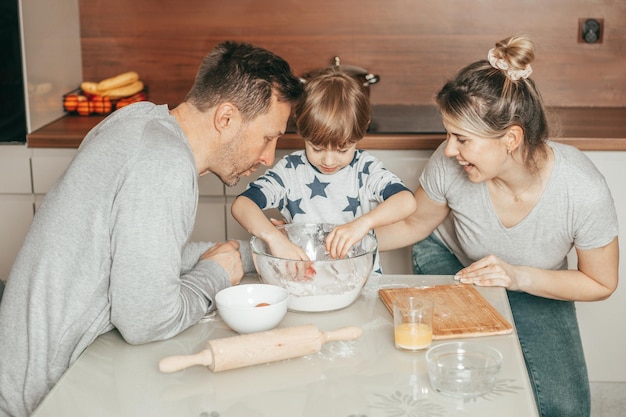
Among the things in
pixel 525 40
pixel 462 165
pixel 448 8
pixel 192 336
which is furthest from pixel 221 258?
pixel 448 8

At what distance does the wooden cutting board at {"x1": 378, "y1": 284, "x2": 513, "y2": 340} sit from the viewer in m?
1.37

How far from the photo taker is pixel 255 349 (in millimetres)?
1227

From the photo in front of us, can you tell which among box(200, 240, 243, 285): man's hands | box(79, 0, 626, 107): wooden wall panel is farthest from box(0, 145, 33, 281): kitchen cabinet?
box(200, 240, 243, 285): man's hands

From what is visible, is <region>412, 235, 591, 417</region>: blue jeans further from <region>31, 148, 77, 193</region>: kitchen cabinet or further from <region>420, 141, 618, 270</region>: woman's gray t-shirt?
<region>31, 148, 77, 193</region>: kitchen cabinet

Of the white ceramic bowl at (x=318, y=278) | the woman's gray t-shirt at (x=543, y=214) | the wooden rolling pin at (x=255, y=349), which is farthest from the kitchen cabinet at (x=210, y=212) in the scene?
the wooden rolling pin at (x=255, y=349)

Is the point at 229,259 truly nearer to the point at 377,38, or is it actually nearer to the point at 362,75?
the point at 362,75

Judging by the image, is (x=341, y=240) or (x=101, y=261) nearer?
(x=101, y=261)

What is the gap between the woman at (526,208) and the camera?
1849 millimetres

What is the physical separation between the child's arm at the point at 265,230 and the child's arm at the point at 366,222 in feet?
0.23

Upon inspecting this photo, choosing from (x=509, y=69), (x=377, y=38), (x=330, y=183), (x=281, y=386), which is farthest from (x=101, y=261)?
(x=377, y=38)

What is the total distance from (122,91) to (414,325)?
2048 millimetres

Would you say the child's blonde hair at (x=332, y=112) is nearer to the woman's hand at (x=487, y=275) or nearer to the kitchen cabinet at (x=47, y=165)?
the woman's hand at (x=487, y=275)

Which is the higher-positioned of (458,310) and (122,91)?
(122,91)

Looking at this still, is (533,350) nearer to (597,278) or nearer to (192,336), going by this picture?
(597,278)
